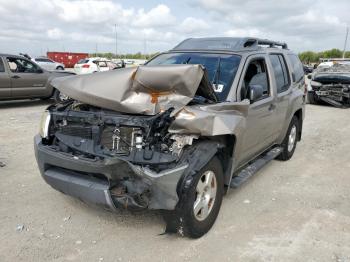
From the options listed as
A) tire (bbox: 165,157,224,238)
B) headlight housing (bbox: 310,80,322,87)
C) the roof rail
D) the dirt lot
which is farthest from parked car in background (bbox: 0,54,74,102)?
headlight housing (bbox: 310,80,322,87)

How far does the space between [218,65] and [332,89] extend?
1084 centimetres

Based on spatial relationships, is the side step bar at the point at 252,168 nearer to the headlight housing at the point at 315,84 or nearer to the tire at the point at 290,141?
the tire at the point at 290,141

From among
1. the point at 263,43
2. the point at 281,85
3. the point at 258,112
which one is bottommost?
the point at 258,112

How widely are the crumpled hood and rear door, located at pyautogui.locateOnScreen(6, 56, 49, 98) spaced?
8870mm

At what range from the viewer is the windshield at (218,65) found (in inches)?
171

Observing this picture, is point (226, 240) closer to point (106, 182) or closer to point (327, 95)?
point (106, 182)

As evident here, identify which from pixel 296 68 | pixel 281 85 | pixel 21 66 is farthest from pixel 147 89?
pixel 21 66

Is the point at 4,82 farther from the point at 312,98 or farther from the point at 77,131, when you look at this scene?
the point at 312,98

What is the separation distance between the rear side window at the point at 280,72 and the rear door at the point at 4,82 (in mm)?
8664

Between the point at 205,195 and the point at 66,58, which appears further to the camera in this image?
the point at 66,58

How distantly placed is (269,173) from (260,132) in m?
1.19

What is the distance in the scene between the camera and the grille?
3.69 meters

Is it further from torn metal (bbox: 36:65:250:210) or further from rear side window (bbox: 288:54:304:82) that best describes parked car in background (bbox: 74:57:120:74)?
torn metal (bbox: 36:65:250:210)

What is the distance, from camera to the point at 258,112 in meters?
4.67
